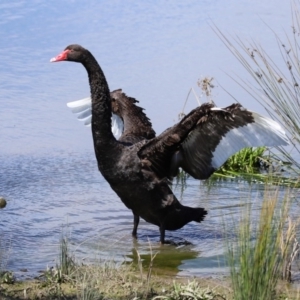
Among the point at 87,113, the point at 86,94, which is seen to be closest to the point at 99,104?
the point at 87,113

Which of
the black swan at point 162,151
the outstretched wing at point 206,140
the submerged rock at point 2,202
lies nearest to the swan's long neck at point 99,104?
the black swan at point 162,151

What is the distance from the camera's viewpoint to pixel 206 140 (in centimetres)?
711

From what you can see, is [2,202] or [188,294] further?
[2,202]

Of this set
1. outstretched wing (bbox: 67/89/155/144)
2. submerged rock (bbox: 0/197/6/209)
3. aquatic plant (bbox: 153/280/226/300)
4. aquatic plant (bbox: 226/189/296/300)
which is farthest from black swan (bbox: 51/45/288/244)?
aquatic plant (bbox: 226/189/296/300)

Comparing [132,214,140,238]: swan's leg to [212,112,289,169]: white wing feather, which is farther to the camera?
[132,214,140,238]: swan's leg

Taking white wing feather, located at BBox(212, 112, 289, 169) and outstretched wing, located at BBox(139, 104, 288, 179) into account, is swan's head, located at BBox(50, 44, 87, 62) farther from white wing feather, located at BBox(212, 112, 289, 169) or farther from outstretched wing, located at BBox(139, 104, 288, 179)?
white wing feather, located at BBox(212, 112, 289, 169)

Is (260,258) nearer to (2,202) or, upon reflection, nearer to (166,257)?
(166,257)

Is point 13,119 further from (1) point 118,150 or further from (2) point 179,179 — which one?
(1) point 118,150

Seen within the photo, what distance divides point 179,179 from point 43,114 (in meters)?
2.63

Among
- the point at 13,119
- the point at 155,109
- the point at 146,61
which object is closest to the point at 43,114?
the point at 13,119

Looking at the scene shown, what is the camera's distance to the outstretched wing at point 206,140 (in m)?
6.66

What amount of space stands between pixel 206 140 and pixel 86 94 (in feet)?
16.2

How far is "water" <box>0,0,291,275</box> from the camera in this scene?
24.1ft

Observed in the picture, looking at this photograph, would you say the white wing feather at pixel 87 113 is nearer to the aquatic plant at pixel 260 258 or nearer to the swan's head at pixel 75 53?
the swan's head at pixel 75 53
